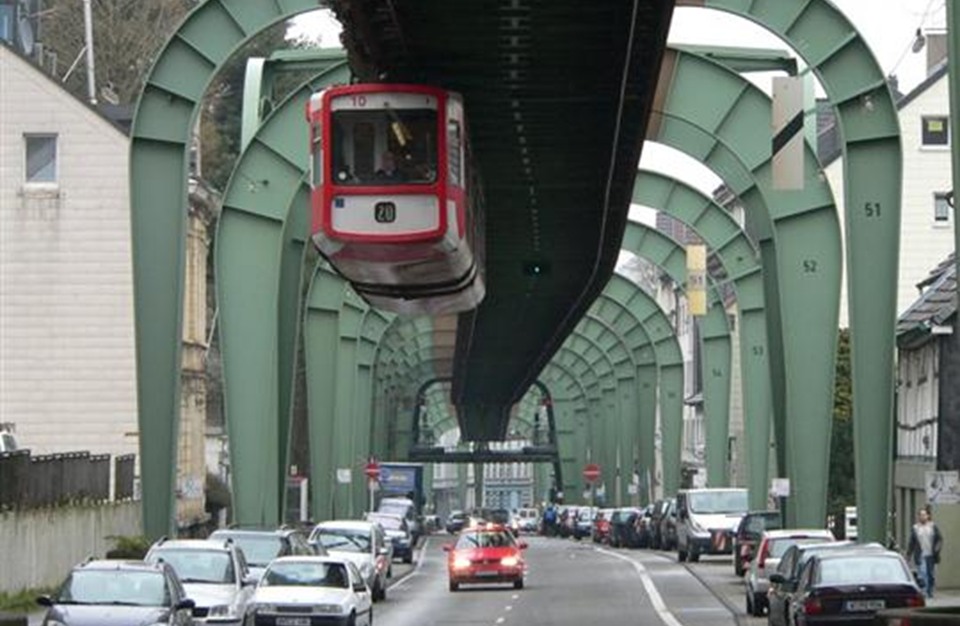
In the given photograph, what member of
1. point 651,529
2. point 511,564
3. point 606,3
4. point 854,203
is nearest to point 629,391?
point 651,529

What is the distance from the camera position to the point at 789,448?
129 feet

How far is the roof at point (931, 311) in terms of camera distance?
52750mm

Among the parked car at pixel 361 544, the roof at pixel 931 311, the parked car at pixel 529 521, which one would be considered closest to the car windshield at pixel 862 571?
the parked car at pixel 361 544

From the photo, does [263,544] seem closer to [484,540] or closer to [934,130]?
[484,540]

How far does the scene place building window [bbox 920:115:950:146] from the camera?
81.7 m

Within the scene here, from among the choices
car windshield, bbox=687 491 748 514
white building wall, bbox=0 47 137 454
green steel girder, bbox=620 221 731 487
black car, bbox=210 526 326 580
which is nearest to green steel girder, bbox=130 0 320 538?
black car, bbox=210 526 326 580

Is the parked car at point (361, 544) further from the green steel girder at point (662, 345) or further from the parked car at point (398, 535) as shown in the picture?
the green steel girder at point (662, 345)

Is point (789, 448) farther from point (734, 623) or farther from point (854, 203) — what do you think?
point (854, 203)

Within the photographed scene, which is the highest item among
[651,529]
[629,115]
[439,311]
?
[629,115]

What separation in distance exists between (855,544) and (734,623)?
5466mm

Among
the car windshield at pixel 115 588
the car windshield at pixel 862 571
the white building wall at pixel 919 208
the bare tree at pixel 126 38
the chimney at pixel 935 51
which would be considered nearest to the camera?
the car windshield at pixel 115 588

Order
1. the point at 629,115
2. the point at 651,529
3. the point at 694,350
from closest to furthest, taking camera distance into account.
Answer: the point at 629,115
the point at 651,529
the point at 694,350

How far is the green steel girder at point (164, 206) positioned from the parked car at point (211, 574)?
320 cm

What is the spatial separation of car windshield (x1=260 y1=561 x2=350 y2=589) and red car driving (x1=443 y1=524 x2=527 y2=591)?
18834 millimetres
